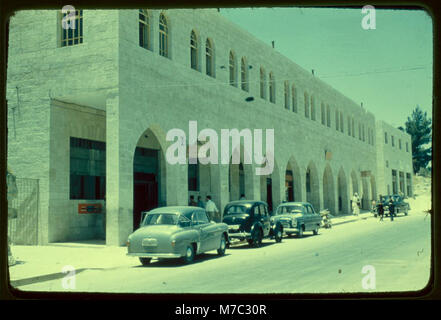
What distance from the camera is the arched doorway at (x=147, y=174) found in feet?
58.1

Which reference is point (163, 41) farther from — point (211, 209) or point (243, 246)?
point (243, 246)

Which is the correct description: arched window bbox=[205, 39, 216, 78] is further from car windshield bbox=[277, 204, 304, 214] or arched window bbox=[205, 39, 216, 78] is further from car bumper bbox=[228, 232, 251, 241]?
car bumper bbox=[228, 232, 251, 241]

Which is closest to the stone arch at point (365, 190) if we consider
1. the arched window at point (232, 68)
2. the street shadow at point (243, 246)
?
the street shadow at point (243, 246)

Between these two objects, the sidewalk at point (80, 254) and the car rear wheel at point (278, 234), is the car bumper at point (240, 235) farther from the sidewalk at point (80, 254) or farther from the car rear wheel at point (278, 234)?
the sidewalk at point (80, 254)

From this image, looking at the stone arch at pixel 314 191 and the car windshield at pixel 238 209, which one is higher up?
the stone arch at pixel 314 191

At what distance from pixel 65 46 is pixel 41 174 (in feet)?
12.9

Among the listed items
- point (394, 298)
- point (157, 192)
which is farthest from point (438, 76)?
point (157, 192)

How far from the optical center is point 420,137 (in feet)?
9.76

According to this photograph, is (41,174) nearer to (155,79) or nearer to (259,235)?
(155,79)

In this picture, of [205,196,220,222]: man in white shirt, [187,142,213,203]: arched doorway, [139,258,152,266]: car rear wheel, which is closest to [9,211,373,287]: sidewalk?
[139,258,152,266]: car rear wheel

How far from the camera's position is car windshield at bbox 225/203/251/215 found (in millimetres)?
14330

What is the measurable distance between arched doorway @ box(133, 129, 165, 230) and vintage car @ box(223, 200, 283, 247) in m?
3.93

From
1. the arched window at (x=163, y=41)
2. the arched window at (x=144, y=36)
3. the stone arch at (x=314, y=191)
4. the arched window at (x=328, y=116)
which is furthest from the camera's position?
the stone arch at (x=314, y=191)

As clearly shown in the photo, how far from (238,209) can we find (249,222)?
24.9 inches
